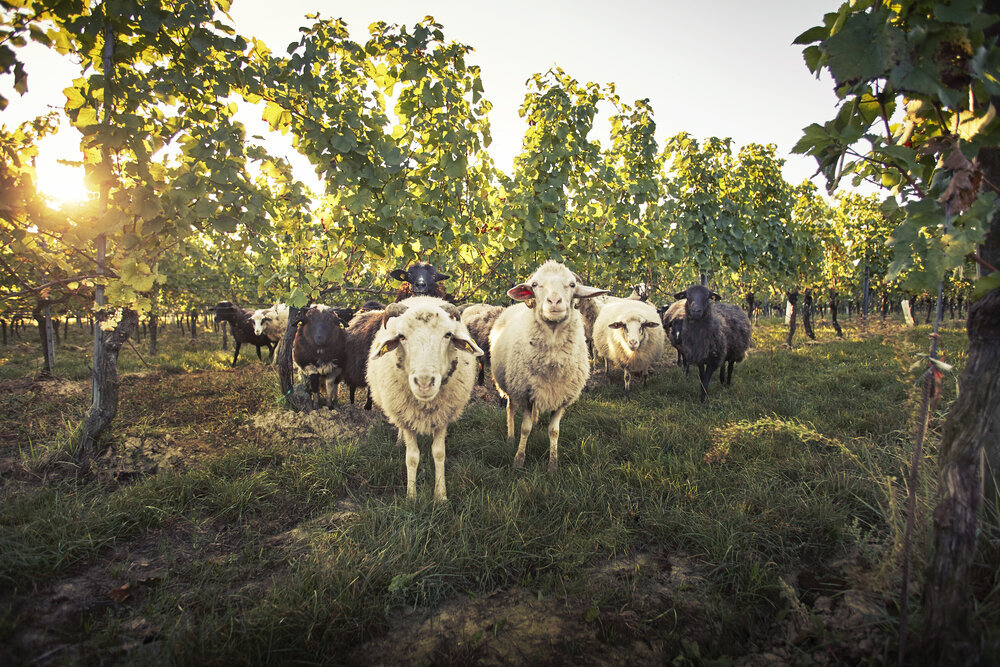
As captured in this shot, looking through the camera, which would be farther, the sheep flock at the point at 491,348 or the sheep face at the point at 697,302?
the sheep face at the point at 697,302

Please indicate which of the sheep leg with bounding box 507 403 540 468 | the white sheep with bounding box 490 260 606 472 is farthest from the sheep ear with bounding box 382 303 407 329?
the sheep leg with bounding box 507 403 540 468

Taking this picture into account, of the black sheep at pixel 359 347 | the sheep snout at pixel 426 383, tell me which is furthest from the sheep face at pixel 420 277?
the sheep snout at pixel 426 383

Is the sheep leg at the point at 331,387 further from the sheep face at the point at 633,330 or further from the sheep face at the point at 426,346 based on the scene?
the sheep face at the point at 633,330

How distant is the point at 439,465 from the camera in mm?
4012

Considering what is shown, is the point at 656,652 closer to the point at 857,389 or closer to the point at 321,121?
the point at 321,121

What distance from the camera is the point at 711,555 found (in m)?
3.00

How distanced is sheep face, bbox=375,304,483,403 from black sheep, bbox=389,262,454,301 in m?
2.93

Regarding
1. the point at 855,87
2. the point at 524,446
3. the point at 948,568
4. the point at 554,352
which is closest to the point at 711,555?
the point at 948,568

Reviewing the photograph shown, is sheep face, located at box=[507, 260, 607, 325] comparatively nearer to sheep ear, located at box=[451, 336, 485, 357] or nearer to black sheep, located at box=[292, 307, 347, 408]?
sheep ear, located at box=[451, 336, 485, 357]

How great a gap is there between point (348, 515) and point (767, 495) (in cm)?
372

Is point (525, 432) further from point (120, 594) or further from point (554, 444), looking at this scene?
point (120, 594)

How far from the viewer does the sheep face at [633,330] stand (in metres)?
7.60

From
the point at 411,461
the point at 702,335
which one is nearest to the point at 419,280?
the point at 411,461

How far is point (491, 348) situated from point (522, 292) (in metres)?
1.55
